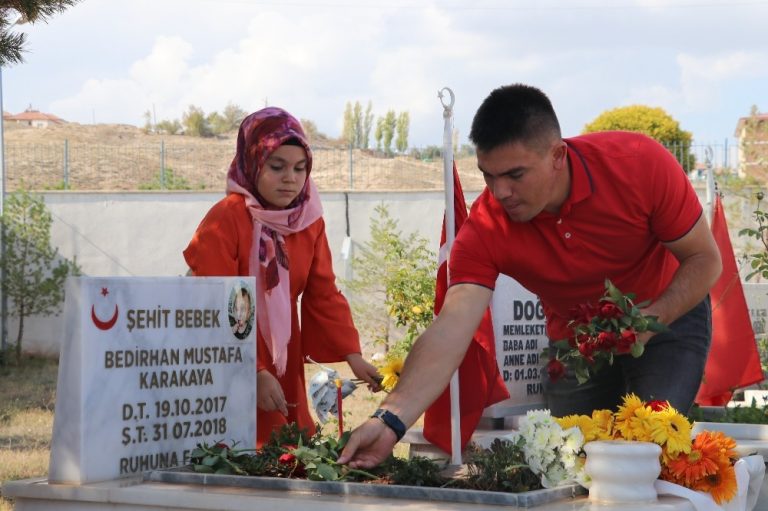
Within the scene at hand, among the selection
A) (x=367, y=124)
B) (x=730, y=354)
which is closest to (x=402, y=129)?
(x=367, y=124)

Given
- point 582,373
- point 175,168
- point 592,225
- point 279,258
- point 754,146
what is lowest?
point 582,373

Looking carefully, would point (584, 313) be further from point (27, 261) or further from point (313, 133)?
point (313, 133)

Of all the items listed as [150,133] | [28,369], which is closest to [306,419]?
[28,369]

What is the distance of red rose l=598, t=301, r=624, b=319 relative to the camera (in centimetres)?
Result: 336

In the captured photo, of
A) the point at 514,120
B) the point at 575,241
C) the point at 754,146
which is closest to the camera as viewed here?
the point at 514,120

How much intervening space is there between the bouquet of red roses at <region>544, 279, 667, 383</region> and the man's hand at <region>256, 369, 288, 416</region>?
1333 mm

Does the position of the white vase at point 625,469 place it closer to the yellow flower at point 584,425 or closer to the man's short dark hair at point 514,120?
the yellow flower at point 584,425

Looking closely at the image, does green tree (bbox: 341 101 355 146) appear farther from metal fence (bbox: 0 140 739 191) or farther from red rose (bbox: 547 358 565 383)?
red rose (bbox: 547 358 565 383)

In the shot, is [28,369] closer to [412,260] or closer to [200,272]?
[412,260]

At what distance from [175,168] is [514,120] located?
A: 32729 millimetres

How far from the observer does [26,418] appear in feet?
37.1

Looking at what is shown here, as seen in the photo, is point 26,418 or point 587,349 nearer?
point 587,349

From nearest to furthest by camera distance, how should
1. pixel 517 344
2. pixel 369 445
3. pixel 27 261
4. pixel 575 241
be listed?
pixel 369 445 → pixel 575 241 → pixel 517 344 → pixel 27 261

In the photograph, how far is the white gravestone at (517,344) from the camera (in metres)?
6.04
